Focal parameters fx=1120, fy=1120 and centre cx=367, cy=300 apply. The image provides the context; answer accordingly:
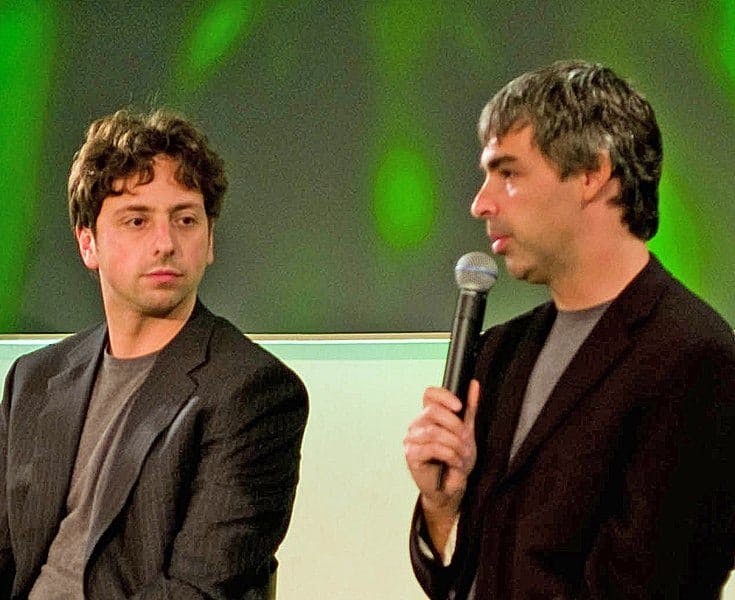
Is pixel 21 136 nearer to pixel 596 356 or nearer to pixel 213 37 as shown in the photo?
pixel 213 37

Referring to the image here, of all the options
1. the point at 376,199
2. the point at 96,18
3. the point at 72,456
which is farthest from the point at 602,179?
the point at 96,18

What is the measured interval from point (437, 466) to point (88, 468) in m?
0.77

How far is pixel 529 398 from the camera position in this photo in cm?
166

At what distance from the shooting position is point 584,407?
1.54m

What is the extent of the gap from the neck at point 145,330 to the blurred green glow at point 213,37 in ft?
3.30

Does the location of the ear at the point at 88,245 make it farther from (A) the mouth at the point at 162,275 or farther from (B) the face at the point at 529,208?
(B) the face at the point at 529,208

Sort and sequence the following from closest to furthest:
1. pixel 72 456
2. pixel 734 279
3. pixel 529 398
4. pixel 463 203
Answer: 1. pixel 529 398
2. pixel 72 456
3. pixel 734 279
4. pixel 463 203

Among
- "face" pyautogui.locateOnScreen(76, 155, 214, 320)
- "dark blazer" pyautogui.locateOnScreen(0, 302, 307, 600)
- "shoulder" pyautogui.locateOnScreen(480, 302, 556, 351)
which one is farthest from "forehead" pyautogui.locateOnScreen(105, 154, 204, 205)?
"shoulder" pyautogui.locateOnScreen(480, 302, 556, 351)

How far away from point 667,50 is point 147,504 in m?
1.64

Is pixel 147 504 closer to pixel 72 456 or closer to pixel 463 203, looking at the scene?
pixel 72 456

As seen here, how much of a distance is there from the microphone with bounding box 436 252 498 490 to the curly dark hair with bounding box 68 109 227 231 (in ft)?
2.42

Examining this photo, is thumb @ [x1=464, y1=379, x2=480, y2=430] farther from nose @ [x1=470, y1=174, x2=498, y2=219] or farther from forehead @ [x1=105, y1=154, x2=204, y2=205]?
forehead @ [x1=105, y1=154, x2=204, y2=205]

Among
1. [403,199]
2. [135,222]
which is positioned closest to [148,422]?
[135,222]

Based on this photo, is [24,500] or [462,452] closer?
[462,452]
